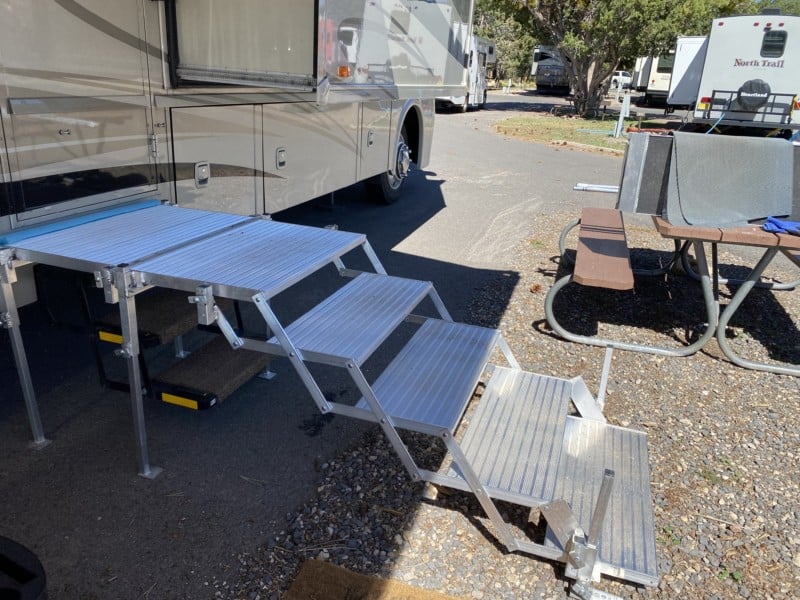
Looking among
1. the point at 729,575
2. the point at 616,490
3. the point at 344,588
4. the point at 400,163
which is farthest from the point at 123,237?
the point at 400,163

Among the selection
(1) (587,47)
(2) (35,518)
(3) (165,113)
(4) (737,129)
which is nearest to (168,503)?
(2) (35,518)

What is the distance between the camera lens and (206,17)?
3.73 m

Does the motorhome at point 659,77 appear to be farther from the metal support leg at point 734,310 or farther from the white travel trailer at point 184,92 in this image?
the metal support leg at point 734,310

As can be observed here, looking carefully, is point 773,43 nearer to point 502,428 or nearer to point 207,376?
point 502,428

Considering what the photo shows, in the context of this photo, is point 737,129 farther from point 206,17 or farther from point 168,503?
point 168,503

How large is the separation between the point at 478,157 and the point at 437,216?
5.16 m

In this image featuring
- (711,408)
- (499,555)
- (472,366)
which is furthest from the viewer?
(711,408)

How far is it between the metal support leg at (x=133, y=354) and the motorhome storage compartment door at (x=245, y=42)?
5.50ft

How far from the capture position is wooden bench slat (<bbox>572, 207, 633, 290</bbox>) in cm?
392

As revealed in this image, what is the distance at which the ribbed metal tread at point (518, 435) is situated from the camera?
2512mm

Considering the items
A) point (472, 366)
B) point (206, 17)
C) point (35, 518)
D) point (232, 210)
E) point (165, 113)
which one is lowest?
point (35, 518)

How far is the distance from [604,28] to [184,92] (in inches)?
697

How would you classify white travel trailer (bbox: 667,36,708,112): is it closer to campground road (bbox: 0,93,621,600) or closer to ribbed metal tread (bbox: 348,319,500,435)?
campground road (bbox: 0,93,621,600)

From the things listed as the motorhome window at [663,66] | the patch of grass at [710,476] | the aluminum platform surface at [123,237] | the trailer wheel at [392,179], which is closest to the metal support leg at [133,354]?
the aluminum platform surface at [123,237]
